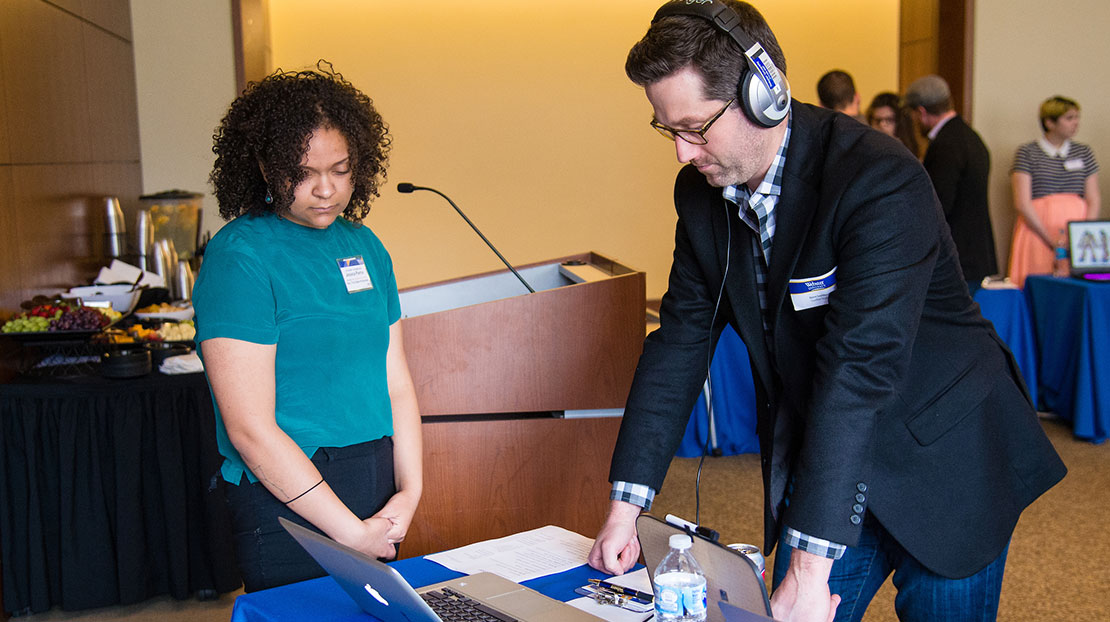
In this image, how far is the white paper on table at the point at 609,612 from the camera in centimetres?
125

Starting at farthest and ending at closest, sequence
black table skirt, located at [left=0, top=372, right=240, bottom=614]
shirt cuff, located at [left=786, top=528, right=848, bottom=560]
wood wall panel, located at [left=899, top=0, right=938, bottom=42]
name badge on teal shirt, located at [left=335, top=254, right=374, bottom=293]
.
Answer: wood wall panel, located at [left=899, top=0, right=938, bottom=42] → black table skirt, located at [left=0, top=372, right=240, bottom=614] → name badge on teal shirt, located at [left=335, top=254, right=374, bottom=293] → shirt cuff, located at [left=786, top=528, right=848, bottom=560]

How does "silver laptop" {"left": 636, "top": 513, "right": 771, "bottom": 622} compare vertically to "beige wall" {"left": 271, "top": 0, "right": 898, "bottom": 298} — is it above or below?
below

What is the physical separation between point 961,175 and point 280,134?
4.02 meters

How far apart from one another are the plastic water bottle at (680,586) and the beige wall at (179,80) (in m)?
4.36

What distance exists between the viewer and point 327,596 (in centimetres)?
136

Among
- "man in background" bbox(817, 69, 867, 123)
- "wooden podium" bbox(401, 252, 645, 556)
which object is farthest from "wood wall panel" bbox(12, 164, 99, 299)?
"man in background" bbox(817, 69, 867, 123)

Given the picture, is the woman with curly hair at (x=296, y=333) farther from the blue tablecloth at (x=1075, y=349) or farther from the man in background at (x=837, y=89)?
the blue tablecloth at (x=1075, y=349)

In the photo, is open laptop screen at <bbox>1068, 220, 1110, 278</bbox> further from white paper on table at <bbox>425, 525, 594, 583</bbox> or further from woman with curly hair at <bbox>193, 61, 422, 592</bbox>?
woman with curly hair at <bbox>193, 61, 422, 592</bbox>

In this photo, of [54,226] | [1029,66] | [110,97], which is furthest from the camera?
[1029,66]

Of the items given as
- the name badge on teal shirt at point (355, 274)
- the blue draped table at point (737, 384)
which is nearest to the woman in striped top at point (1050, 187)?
the blue draped table at point (737, 384)

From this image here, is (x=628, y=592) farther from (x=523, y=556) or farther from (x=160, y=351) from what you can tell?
(x=160, y=351)

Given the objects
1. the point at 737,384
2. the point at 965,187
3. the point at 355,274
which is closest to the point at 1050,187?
the point at 965,187

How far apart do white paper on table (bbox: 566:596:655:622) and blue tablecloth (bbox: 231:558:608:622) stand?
0.03 metres

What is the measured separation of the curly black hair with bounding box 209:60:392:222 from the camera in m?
1.58
